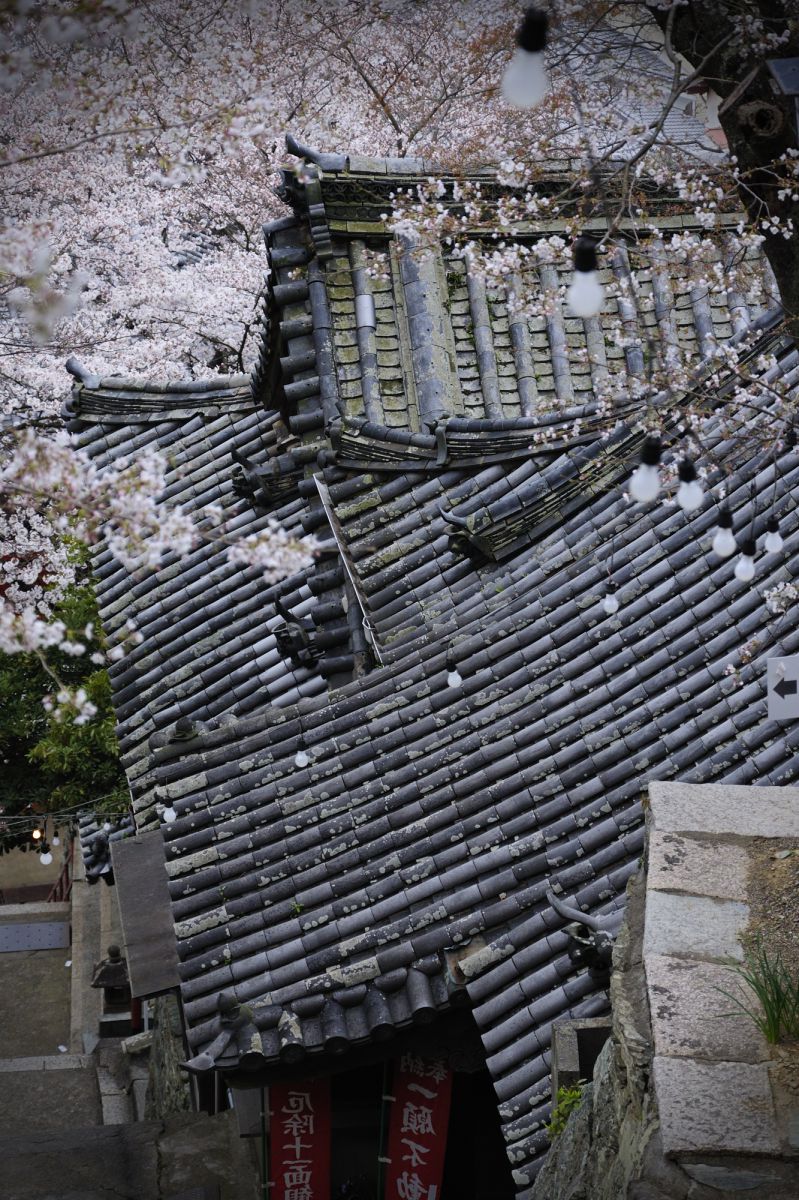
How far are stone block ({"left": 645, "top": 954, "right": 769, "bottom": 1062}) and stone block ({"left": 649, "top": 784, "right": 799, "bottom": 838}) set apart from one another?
3.41 feet

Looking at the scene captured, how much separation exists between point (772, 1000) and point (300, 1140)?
17.5ft

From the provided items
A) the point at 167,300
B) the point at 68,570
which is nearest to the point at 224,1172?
the point at 68,570

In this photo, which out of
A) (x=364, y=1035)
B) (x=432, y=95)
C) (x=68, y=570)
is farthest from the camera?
(x=432, y=95)

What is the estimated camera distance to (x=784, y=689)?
679 cm

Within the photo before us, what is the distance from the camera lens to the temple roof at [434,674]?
771 centimetres

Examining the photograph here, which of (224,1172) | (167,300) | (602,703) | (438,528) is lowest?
(224,1172)

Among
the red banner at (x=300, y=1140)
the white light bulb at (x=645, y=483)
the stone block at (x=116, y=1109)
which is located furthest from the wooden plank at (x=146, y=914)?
the stone block at (x=116, y=1109)

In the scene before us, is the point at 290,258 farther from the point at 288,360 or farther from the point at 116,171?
the point at 116,171

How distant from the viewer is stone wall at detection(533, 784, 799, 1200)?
430 centimetres

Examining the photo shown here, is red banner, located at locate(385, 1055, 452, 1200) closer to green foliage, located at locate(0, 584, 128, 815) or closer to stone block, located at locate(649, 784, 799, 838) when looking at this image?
stone block, located at locate(649, 784, 799, 838)

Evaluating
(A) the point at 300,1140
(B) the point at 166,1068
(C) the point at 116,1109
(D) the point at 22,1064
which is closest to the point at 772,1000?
(A) the point at 300,1140

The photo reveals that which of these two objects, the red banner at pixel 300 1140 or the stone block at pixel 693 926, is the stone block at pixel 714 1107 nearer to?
the stone block at pixel 693 926

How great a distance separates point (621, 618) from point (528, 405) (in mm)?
3783

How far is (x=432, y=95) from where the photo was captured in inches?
830
